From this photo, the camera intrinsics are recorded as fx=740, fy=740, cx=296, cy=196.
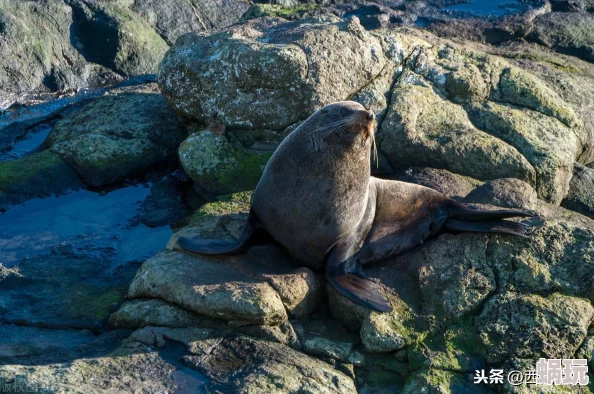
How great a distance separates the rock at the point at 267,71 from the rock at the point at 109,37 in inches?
99.8

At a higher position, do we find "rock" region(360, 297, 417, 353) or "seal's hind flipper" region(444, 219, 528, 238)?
"seal's hind flipper" region(444, 219, 528, 238)

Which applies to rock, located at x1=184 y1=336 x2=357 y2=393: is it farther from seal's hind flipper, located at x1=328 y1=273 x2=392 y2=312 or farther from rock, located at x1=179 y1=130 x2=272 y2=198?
rock, located at x1=179 y1=130 x2=272 y2=198

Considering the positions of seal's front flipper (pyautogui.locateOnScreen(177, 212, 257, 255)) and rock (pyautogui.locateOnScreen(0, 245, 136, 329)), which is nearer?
rock (pyautogui.locateOnScreen(0, 245, 136, 329))

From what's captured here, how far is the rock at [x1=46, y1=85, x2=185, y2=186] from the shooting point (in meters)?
8.38

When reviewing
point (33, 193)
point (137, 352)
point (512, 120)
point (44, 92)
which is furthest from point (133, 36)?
point (137, 352)

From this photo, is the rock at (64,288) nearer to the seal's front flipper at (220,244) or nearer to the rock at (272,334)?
the seal's front flipper at (220,244)

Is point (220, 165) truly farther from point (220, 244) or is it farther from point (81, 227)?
point (220, 244)

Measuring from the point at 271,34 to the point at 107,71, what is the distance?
338cm

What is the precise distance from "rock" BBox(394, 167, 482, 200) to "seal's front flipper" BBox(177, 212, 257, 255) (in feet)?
6.68

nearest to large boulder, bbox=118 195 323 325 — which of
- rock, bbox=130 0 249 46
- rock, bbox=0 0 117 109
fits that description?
rock, bbox=0 0 117 109

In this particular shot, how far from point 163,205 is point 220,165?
0.77 m

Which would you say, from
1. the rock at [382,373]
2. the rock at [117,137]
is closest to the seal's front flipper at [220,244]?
the rock at [382,373]

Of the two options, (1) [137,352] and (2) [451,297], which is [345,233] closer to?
(2) [451,297]

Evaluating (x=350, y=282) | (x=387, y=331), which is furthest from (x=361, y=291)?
(x=387, y=331)
